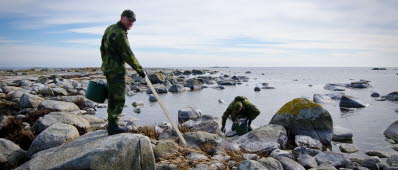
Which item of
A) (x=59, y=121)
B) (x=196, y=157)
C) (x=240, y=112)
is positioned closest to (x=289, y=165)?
(x=196, y=157)

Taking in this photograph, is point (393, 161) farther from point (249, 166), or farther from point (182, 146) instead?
point (182, 146)

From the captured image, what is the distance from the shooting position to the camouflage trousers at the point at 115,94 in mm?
5055

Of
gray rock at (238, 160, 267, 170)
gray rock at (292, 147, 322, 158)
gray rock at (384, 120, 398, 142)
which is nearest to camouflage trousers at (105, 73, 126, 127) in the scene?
gray rock at (238, 160, 267, 170)

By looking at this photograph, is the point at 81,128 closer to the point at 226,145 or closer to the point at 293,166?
the point at 226,145

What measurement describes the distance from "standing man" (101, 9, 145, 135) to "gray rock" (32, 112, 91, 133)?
120 inches

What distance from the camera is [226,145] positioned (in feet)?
20.0

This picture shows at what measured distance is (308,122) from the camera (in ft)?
28.7

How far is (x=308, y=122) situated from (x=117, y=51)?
6686 millimetres

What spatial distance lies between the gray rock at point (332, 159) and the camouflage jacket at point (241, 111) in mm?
3228

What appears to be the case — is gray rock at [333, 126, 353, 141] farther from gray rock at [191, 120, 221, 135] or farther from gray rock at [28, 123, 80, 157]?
gray rock at [28, 123, 80, 157]

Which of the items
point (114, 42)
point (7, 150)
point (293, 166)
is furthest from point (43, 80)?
point (293, 166)

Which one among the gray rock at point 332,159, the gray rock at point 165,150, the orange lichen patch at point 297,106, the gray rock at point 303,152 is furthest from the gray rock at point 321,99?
the gray rock at point 165,150

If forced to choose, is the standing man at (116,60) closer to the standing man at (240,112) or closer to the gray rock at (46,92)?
the standing man at (240,112)

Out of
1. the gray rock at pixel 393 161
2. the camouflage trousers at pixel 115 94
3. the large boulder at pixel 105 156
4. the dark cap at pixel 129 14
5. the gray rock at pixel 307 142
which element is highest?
the dark cap at pixel 129 14
